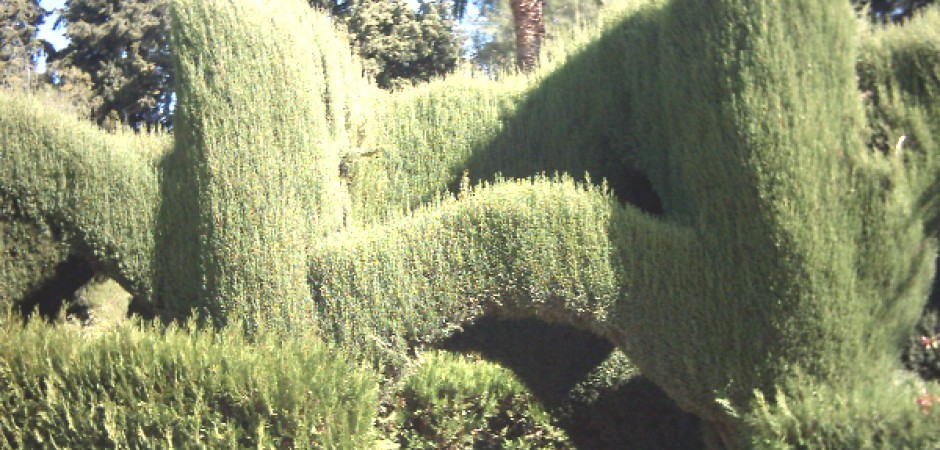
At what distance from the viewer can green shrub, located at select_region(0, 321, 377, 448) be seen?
19.3 ft

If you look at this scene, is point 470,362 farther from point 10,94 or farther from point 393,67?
point 393,67

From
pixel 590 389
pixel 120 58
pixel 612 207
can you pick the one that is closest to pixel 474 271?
pixel 612 207

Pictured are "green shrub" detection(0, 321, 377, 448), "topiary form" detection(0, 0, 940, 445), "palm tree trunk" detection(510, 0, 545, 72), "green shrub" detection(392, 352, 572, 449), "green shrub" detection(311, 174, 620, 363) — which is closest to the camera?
"green shrub" detection(0, 321, 377, 448)

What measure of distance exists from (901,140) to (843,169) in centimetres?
53

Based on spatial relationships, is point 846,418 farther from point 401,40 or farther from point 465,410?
point 401,40

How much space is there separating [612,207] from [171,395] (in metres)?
3.95

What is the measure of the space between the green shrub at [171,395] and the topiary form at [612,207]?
95cm

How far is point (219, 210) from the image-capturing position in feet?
23.4

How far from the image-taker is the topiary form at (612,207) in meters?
6.27

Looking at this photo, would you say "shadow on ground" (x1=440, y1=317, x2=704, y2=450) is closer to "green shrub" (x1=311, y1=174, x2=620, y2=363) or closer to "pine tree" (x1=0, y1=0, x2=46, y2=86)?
"green shrub" (x1=311, y1=174, x2=620, y2=363)

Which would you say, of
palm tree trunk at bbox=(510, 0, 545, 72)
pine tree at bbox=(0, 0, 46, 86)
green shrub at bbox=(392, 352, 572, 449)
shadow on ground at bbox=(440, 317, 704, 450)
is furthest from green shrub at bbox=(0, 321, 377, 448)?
pine tree at bbox=(0, 0, 46, 86)

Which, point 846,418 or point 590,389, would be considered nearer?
point 846,418

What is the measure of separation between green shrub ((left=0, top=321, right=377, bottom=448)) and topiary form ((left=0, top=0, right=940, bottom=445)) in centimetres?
95

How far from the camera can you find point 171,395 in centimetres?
595
